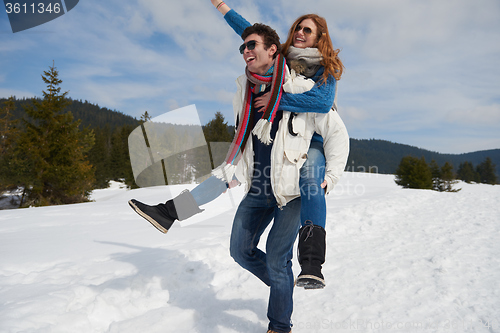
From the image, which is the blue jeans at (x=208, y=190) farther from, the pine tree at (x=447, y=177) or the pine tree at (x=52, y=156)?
the pine tree at (x=447, y=177)

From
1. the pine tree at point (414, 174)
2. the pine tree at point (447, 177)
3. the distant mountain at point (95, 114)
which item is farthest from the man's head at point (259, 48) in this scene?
the distant mountain at point (95, 114)

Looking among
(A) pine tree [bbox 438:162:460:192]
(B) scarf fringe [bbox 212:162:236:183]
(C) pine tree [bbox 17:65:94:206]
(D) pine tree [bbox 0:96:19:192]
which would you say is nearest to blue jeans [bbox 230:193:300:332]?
(B) scarf fringe [bbox 212:162:236:183]

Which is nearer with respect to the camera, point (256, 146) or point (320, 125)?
point (320, 125)

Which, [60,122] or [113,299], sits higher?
[60,122]

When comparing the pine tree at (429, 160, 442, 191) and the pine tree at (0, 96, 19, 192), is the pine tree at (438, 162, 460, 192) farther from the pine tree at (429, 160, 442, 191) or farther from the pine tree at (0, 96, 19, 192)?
the pine tree at (0, 96, 19, 192)

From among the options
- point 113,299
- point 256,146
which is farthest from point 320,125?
point 113,299

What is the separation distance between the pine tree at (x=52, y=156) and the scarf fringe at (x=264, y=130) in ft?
64.0

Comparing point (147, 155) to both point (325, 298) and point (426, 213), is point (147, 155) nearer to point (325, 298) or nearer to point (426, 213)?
point (325, 298)

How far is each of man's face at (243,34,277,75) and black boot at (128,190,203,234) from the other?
3.60 feet

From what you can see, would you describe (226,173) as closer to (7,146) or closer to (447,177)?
(7,146)

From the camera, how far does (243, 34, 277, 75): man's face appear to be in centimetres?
206

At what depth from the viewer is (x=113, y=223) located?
21.4 feet

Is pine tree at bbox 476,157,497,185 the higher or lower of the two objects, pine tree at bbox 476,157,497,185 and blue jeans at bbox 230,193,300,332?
the higher

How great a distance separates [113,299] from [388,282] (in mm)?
2918
